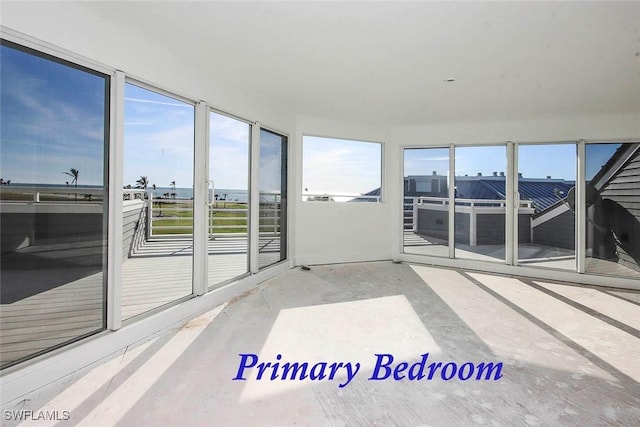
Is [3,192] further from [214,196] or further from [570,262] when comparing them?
[570,262]

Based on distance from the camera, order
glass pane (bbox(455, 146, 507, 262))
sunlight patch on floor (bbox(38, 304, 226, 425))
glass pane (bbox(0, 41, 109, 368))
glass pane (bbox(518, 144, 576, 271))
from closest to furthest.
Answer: sunlight patch on floor (bbox(38, 304, 226, 425))
glass pane (bbox(0, 41, 109, 368))
glass pane (bbox(518, 144, 576, 271))
glass pane (bbox(455, 146, 507, 262))

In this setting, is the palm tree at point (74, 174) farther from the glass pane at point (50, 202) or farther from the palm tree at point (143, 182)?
the palm tree at point (143, 182)

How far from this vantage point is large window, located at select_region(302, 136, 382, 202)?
4707 mm

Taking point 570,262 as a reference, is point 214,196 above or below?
above

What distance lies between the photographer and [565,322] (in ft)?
8.76

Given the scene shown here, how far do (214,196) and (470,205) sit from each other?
385 centimetres

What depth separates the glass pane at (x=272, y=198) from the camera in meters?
3.84

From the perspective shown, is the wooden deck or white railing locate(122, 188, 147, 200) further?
white railing locate(122, 188, 147, 200)

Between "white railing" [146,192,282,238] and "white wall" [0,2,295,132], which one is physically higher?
"white wall" [0,2,295,132]

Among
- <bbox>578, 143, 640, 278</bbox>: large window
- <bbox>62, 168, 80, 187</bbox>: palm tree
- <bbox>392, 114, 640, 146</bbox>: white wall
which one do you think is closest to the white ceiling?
<bbox>392, 114, 640, 146</bbox>: white wall

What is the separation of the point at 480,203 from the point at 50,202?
5078 mm

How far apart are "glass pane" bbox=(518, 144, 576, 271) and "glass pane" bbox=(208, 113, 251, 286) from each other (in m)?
3.91

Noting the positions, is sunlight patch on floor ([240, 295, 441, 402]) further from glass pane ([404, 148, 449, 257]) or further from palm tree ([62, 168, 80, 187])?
glass pane ([404, 148, 449, 257])

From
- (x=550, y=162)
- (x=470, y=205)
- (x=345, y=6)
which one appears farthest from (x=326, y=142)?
(x=550, y=162)
